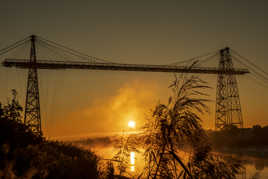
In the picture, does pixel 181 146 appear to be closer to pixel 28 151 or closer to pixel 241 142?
pixel 28 151

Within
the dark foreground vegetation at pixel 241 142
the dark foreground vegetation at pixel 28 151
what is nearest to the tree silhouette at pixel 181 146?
the dark foreground vegetation at pixel 28 151

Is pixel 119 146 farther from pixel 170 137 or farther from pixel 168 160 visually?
pixel 170 137

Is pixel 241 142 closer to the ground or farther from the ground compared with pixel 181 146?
closer to the ground

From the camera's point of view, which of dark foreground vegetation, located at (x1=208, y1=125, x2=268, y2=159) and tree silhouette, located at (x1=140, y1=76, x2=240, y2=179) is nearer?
tree silhouette, located at (x1=140, y1=76, x2=240, y2=179)

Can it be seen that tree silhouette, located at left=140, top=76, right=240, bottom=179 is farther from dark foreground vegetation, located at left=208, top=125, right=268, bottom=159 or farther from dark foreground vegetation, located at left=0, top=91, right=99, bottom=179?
dark foreground vegetation, located at left=208, top=125, right=268, bottom=159

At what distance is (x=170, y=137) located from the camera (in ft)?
12.7

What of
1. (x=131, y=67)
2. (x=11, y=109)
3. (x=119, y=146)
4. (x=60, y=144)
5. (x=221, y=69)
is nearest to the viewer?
(x=119, y=146)

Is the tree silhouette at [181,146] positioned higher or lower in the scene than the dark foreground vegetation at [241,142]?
higher

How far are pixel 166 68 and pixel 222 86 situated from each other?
13015 mm

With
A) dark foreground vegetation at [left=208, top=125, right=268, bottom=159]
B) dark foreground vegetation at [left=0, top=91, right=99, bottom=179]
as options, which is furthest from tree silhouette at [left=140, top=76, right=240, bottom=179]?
dark foreground vegetation at [left=208, top=125, right=268, bottom=159]

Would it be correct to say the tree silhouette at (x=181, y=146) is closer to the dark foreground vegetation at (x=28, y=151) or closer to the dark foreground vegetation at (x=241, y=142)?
the dark foreground vegetation at (x=28, y=151)

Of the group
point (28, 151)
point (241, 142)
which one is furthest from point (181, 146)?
point (241, 142)

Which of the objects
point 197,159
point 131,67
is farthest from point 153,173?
point 131,67

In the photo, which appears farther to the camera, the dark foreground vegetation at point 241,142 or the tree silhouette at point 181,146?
the dark foreground vegetation at point 241,142
